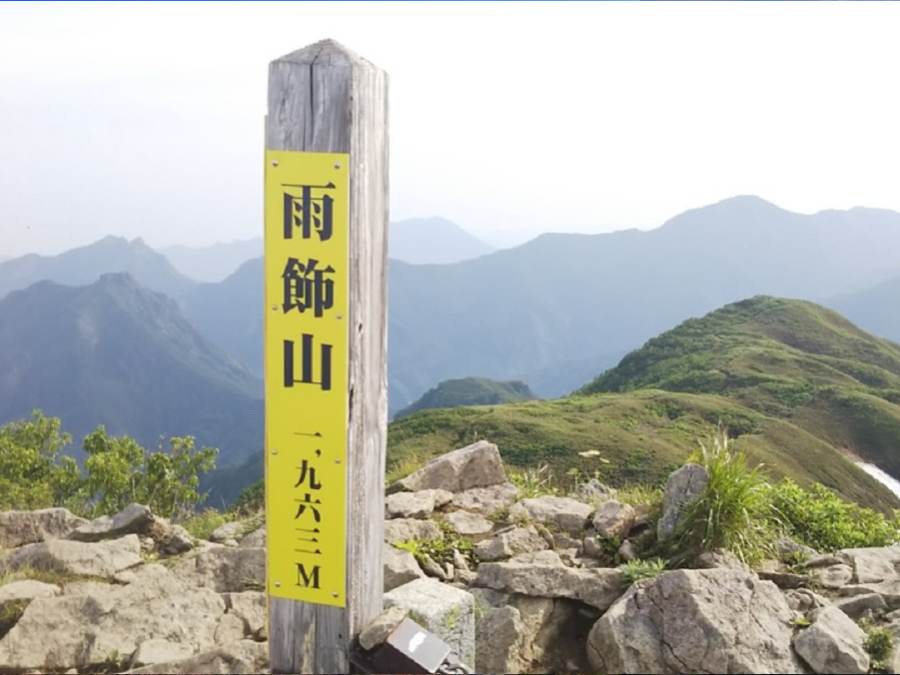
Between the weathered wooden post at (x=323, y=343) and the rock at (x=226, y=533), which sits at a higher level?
the weathered wooden post at (x=323, y=343)

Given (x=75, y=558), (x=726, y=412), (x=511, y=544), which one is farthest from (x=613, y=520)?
(x=726, y=412)

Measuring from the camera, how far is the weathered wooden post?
14.7 ft

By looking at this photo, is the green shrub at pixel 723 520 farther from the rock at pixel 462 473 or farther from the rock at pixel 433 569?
the rock at pixel 462 473

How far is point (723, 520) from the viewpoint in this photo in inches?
289

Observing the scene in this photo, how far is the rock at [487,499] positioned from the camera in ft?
29.8

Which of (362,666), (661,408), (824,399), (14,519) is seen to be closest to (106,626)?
(362,666)

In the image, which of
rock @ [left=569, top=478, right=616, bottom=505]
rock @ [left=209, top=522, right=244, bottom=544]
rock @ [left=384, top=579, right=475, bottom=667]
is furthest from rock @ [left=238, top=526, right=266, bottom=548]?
rock @ [left=569, top=478, right=616, bottom=505]

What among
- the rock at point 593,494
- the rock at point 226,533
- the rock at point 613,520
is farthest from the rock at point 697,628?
the rock at point 226,533

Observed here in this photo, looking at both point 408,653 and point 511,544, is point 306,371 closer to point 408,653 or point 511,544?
point 408,653

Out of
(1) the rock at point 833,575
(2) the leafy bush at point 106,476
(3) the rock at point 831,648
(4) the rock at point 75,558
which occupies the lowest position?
(2) the leafy bush at point 106,476

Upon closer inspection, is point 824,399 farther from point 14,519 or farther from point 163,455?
point 14,519

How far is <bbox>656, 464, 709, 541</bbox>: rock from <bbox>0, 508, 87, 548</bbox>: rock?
631 cm

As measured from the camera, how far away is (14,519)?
9609 millimetres

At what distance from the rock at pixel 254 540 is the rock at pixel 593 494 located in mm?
3575
